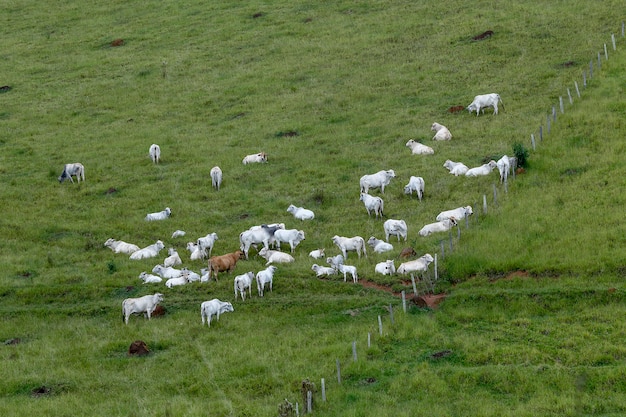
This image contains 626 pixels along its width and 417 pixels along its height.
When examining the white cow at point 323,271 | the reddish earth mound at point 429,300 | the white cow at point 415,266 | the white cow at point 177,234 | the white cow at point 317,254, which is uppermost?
the white cow at point 415,266

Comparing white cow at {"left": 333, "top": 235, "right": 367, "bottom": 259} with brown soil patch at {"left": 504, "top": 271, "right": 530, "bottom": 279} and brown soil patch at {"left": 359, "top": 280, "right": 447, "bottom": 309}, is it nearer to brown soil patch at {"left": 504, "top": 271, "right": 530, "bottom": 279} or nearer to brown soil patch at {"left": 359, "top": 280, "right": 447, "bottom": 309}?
brown soil patch at {"left": 359, "top": 280, "right": 447, "bottom": 309}

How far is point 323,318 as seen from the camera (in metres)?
28.0

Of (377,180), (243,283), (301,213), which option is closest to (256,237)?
(301,213)

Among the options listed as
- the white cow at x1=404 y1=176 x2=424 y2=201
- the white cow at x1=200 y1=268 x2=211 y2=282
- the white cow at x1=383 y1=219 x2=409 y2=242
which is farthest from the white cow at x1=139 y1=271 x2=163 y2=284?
the white cow at x1=404 y1=176 x2=424 y2=201

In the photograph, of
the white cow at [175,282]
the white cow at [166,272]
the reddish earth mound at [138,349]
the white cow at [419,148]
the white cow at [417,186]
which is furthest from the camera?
the white cow at [419,148]

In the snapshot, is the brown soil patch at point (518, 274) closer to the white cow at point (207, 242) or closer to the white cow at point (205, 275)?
the white cow at point (205, 275)

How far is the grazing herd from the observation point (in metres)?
29.8

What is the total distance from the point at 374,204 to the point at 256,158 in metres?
10.3

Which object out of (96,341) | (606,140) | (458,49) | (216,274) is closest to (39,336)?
(96,341)

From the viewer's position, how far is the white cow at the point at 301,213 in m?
36.7

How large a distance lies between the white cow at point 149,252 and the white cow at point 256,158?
10.2m

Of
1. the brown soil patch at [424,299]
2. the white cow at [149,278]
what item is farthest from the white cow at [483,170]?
the white cow at [149,278]

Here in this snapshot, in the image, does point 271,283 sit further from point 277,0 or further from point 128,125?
point 277,0

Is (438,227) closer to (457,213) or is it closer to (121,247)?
(457,213)
